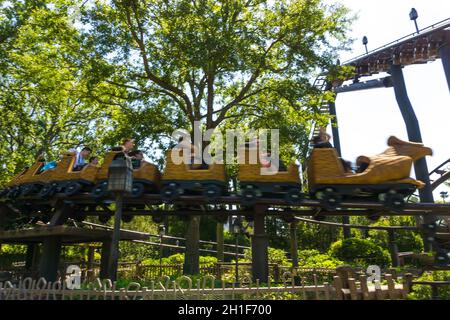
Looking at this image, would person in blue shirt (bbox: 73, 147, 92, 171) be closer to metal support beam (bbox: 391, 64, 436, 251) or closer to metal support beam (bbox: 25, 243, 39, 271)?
metal support beam (bbox: 25, 243, 39, 271)

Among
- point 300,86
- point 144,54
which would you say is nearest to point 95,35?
point 144,54

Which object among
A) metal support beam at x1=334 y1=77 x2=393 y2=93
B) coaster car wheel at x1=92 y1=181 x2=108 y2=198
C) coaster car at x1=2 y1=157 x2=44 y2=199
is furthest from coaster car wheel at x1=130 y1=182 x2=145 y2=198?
metal support beam at x1=334 y1=77 x2=393 y2=93

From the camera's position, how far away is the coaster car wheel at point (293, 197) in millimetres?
6633

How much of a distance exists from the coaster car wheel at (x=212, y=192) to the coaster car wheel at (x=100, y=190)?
199 cm

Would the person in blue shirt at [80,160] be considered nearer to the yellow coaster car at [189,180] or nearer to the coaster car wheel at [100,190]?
the coaster car wheel at [100,190]

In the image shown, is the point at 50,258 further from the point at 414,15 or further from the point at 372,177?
the point at 414,15

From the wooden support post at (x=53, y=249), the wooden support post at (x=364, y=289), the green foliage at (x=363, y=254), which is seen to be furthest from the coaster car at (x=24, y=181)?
the green foliage at (x=363, y=254)

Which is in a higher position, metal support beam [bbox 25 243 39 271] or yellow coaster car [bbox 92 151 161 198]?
yellow coaster car [bbox 92 151 161 198]

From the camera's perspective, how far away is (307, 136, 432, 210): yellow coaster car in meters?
6.42
